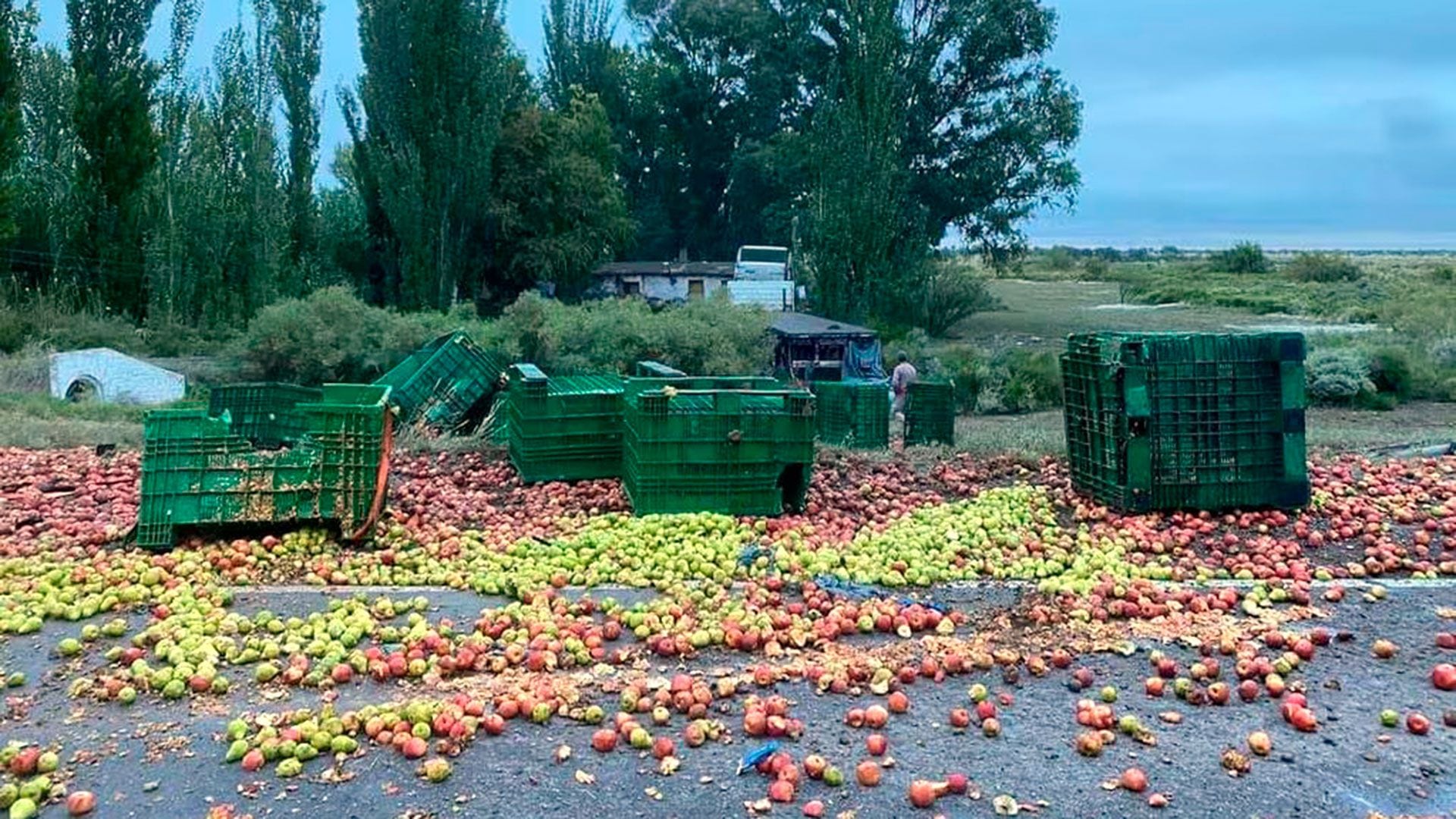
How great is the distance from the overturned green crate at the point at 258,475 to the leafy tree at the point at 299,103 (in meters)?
29.6

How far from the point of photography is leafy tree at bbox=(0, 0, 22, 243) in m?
22.3

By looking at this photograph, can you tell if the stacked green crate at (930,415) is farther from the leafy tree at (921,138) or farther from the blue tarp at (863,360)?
the leafy tree at (921,138)

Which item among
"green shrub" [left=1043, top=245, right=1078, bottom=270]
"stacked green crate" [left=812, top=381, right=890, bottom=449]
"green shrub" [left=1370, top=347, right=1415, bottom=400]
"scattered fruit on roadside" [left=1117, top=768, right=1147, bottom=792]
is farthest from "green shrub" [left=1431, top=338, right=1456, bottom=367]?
"green shrub" [left=1043, top=245, right=1078, bottom=270]

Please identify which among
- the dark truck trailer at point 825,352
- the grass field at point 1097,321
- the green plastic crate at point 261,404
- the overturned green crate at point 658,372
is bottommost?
the green plastic crate at point 261,404

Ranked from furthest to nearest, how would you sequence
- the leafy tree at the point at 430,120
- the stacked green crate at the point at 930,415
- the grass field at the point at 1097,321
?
the grass field at the point at 1097,321, the leafy tree at the point at 430,120, the stacked green crate at the point at 930,415

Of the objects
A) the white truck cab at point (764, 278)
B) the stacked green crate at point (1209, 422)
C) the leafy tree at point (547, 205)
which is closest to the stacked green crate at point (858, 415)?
the stacked green crate at point (1209, 422)

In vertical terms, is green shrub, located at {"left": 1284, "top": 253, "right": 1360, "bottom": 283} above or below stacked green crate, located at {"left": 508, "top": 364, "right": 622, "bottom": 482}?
above

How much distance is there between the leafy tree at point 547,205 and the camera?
111 feet

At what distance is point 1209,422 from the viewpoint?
7414 mm

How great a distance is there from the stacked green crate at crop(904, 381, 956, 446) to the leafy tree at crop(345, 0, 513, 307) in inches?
784

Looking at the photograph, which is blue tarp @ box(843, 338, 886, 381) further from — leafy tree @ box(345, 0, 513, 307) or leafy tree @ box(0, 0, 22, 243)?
leafy tree @ box(0, 0, 22, 243)

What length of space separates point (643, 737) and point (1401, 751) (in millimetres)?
2745

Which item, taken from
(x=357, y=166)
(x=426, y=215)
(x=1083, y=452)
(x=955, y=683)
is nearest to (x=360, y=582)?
(x=955, y=683)

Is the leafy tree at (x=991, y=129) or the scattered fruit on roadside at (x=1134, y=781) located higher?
the leafy tree at (x=991, y=129)
